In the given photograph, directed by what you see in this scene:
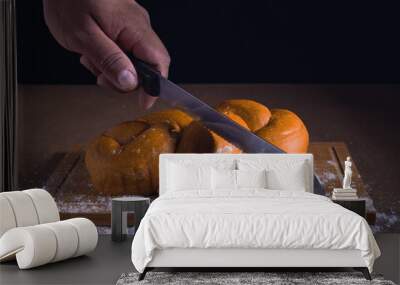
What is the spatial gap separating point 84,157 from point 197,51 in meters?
1.58

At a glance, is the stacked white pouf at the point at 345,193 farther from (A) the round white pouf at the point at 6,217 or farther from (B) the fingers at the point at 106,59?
(A) the round white pouf at the point at 6,217

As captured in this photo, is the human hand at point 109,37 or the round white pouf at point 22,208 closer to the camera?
the round white pouf at point 22,208

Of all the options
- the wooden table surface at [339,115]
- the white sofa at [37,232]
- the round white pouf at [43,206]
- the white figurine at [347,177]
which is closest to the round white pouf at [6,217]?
the white sofa at [37,232]

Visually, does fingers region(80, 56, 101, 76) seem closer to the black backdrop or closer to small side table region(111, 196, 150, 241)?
the black backdrop

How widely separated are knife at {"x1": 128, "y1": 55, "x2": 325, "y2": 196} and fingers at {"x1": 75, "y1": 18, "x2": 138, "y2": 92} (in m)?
0.10

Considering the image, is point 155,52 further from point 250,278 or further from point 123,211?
point 250,278

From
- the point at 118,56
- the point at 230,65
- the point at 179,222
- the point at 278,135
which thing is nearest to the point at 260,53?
the point at 230,65

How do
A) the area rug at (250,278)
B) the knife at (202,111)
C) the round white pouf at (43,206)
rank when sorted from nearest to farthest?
1. the area rug at (250,278)
2. the round white pouf at (43,206)
3. the knife at (202,111)

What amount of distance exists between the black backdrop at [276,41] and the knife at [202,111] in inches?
6.6

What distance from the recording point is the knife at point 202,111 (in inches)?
282

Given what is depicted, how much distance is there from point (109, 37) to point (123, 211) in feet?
5.94

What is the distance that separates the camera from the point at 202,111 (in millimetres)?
7270

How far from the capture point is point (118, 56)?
7.27 meters

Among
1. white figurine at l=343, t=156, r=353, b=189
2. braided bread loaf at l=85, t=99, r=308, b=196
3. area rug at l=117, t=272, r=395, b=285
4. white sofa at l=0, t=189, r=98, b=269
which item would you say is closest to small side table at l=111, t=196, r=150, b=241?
braided bread loaf at l=85, t=99, r=308, b=196
